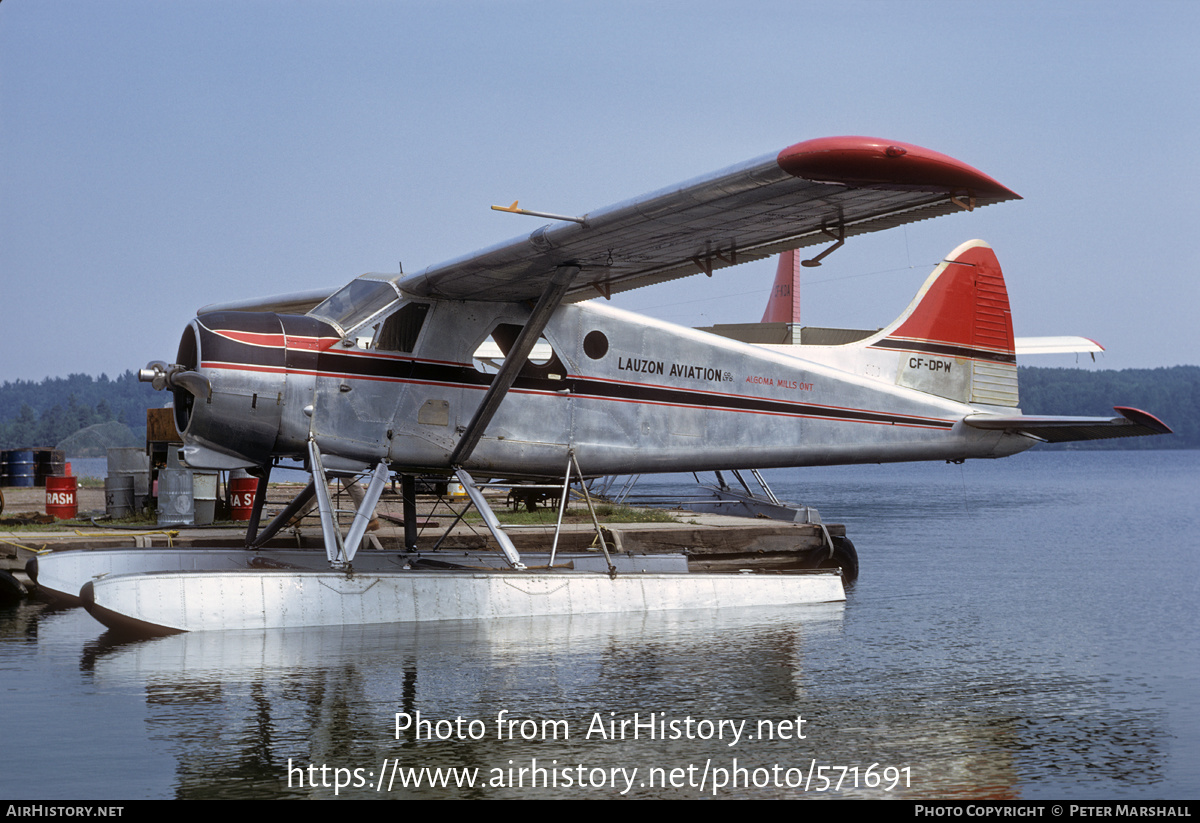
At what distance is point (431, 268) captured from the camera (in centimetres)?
1026

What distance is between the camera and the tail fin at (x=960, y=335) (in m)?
13.4

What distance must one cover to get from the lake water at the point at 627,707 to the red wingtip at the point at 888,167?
3.53 meters

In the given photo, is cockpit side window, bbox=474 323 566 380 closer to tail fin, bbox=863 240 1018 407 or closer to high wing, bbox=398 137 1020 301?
high wing, bbox=398 137 1020 301

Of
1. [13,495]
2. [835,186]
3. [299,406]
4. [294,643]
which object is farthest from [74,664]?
[13,495]

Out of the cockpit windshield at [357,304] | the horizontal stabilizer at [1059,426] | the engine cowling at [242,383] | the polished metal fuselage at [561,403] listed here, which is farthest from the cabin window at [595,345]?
the horizontal stabilizer at [1059,426]

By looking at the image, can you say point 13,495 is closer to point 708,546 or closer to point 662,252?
point 708,546

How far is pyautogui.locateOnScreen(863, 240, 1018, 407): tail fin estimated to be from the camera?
44.1 feet

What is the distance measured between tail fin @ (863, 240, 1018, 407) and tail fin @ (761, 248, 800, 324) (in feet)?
42.4

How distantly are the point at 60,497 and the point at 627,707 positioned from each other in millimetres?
12950

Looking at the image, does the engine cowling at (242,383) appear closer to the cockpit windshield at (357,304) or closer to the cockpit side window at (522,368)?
the cockpit windshield at (357,304)

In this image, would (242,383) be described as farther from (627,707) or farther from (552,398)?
(627,707)
